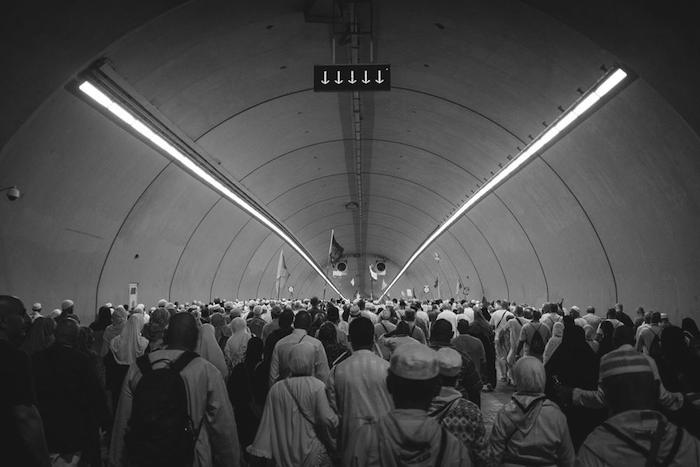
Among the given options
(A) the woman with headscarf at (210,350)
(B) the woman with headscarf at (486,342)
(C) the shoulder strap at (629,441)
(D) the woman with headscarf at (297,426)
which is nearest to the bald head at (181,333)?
(D) the woman with headscarf at (297,426)

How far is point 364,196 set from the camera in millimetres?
32375

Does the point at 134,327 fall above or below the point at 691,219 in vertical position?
below

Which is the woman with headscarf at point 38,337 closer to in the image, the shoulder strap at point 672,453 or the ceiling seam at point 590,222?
the shoulder strap at point 672,453

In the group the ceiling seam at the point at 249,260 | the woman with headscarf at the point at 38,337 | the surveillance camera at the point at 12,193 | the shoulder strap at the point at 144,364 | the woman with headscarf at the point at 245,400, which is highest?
the ceiling seam at the point at 249,260

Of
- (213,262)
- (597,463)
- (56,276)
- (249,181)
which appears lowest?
(597,463)

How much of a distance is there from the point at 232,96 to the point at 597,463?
12726 mm

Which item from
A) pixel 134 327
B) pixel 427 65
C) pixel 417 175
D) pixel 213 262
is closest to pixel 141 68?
pixel 134 327

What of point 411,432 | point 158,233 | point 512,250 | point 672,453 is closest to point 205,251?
point 158,233

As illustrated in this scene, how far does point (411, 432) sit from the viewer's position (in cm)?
310

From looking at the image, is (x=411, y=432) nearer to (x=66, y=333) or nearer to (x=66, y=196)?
(x=66, y=333)

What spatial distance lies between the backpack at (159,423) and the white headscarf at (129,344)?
5.73m

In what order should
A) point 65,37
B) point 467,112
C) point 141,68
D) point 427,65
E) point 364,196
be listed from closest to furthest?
point 65,37
point 141,68
point 427,65
point 467,112
point 364,196

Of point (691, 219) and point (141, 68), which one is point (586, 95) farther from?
point (141, 68)

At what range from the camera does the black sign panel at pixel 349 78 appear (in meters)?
11.0
